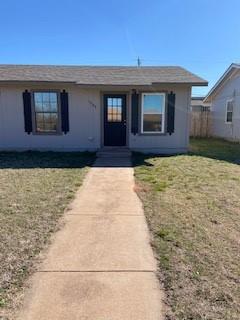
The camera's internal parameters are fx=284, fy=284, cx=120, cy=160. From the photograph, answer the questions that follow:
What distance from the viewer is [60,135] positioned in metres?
11.2

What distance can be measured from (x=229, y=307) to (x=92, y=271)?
136 cm

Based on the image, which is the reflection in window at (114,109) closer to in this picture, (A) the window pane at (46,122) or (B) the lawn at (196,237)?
(A) the window pane at (46,122)

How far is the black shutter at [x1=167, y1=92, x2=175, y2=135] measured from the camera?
35.8 feet

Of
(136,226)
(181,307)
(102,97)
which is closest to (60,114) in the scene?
(102,97)

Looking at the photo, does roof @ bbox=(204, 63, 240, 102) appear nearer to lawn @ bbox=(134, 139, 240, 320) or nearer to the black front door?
the black front door

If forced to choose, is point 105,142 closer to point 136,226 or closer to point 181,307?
point 136,226

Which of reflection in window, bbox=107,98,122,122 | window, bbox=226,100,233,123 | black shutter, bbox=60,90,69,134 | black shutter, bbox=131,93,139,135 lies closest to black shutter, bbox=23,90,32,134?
black shutter, bbox=60,90,69,134

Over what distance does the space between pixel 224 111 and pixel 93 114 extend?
10.1 meters

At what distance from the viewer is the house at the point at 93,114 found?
1088 cm

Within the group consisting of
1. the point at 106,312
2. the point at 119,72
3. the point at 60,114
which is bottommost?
the point at 106,312

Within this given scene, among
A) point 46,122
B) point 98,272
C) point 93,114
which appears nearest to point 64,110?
point 46,122

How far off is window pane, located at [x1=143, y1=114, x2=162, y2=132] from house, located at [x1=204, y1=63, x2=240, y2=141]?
6.73 meters

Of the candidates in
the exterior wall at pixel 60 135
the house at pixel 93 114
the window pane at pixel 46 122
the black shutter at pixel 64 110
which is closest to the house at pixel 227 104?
the house at pixel 93 114

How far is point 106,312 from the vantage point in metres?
2.39
